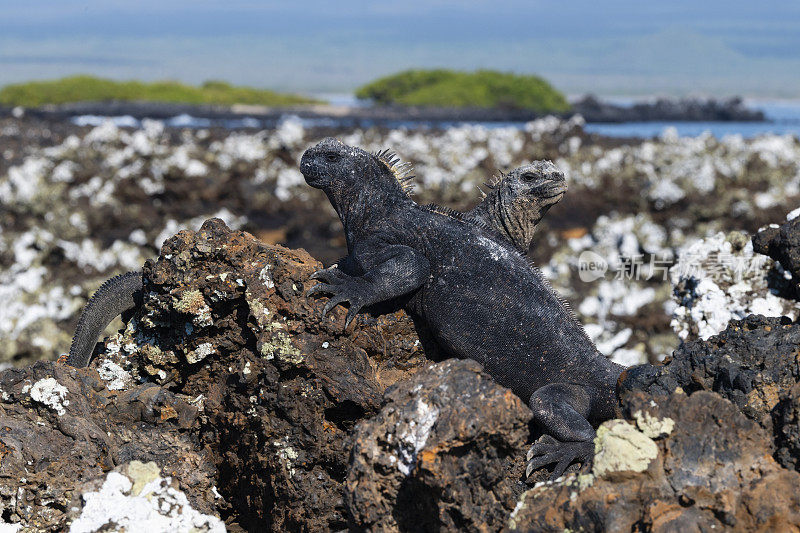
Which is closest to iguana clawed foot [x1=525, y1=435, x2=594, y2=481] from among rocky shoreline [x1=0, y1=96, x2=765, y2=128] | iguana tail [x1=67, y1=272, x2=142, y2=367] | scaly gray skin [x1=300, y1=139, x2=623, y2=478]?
scaly gray skin [x1=300, y1=139, x2=623, y2=478]

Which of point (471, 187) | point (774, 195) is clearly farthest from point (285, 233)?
point (774, 195)

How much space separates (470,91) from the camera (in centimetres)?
4872

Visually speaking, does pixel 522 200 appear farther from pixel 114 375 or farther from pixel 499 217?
pixel 114 375

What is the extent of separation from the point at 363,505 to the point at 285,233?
12094 millimetres

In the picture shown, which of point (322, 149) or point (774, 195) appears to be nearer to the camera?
point (322, 149)

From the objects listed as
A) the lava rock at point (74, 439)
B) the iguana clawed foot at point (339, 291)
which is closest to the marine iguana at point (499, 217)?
the lava rock at point (74, 439)

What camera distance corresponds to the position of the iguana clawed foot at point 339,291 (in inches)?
138

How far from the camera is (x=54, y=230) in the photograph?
1289 cm

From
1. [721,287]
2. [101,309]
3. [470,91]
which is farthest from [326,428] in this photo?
[470,91]

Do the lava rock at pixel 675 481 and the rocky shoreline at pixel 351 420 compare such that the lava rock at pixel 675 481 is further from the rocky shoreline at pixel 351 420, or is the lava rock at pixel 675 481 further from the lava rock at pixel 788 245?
the lava rock at pixel 788 245

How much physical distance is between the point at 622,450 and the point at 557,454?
0.90 metres

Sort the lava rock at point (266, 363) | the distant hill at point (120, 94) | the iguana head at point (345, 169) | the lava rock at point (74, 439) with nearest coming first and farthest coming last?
the lava rock at point (74, 439) → the lava rock at point (266, 363) → the iguana head at point (345, 169) → the distant hill at point (120, 94)

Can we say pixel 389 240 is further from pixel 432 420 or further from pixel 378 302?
pixel 432 420

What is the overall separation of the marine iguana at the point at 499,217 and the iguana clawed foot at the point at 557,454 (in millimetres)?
1081
